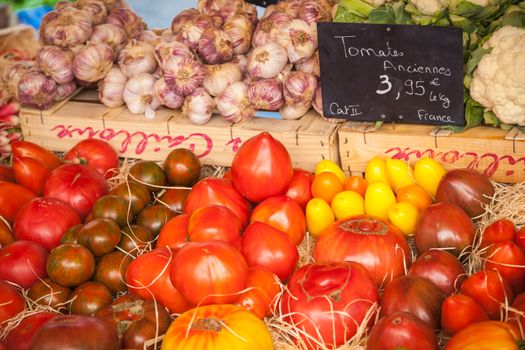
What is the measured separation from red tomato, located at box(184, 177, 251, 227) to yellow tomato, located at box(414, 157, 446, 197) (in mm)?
661

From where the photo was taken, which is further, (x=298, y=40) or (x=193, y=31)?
(x=193, y=31)

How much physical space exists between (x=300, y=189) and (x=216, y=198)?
0.33 m

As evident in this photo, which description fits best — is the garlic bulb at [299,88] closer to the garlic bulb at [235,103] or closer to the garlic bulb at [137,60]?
the garlic bulb at [235,103]

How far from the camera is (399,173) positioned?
2621mm

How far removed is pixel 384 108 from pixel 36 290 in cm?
147

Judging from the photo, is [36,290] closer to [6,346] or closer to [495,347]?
[6,346]

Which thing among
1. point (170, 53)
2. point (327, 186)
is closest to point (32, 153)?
point (170, 53)

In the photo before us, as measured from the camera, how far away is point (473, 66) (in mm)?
2701

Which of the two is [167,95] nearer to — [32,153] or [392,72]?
[32,153]

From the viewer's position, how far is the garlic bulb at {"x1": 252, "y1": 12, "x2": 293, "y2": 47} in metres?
3.05

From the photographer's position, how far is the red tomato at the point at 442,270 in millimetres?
2029

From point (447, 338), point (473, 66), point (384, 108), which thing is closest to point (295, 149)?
point (384, 108)

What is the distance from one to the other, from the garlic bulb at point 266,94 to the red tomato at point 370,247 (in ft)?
2.64

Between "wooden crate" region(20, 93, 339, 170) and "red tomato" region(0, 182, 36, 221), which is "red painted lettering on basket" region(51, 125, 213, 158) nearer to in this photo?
"wooden crate" region(20, 93, 339, 170)
